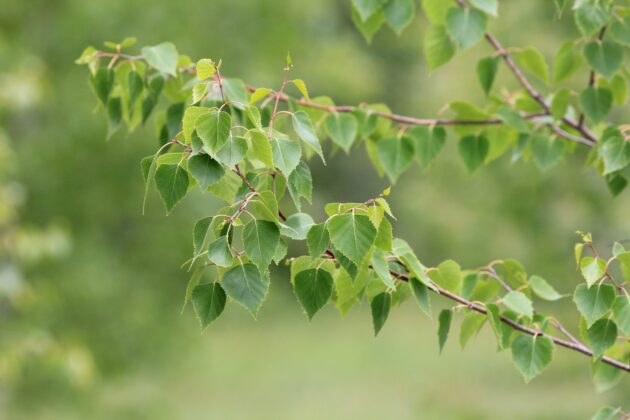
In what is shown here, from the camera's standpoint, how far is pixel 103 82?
229 cm

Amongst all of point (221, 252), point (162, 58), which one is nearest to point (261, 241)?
point (221, 252)

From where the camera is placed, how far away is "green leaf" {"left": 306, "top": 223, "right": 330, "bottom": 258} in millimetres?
1580

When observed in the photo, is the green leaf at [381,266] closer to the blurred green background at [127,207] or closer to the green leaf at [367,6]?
the green leaf at [367,6]

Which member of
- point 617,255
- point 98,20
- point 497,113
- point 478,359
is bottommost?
point 478,359

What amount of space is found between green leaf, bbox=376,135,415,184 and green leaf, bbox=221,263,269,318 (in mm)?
1025

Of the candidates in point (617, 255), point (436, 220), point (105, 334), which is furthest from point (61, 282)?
point (617, 255)

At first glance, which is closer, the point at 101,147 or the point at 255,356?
the point at 101,147

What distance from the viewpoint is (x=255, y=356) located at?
1889 cm

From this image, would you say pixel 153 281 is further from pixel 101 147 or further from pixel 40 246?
pixel 40 246

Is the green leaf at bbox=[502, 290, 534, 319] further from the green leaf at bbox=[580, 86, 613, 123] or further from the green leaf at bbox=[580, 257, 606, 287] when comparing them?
the green leaf at bbox=[580, 86, 613, 123]

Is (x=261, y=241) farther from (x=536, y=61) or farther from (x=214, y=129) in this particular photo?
(x=536, y=61)

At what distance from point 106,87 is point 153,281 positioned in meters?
6.96

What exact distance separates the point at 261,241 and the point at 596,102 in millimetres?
1270

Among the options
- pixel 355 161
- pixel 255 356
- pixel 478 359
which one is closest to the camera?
pixel 478 359
